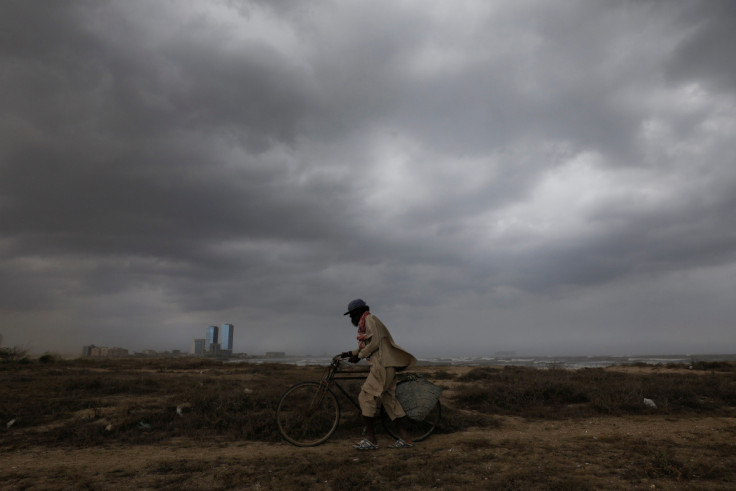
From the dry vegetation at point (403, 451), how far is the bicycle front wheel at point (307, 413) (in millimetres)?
325

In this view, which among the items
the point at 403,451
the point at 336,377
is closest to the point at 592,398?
the point at 403,451

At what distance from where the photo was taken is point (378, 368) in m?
6.75

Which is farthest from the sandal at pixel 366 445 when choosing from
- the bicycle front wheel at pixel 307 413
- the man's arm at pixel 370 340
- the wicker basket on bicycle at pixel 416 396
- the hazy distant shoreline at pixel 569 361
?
the hazy distant shoreline at pixel 569 361

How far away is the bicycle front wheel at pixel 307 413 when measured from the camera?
7035 mm

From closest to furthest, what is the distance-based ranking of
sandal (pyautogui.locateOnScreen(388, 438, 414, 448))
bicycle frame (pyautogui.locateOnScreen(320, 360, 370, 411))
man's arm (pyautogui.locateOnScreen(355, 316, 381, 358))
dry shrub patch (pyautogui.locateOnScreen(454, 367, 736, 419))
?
1. sandal (pyautogui.locateOnScreen(388, 438, 414, 448))
2. man's arm (pyautogui.locateOnScreen(355, 316, 381, 358))
3. bicycle frame (pyautogui.locateOnScreen(320, 360, 370, 411))
4. dry shrub patch (pyautogui.locateOnScreen(454, 367, 736, 419))

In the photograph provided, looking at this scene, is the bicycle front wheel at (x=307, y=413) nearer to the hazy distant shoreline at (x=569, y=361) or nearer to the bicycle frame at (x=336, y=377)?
the bicycle frame at (x=336, y=377)

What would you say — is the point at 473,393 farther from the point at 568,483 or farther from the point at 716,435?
the point at 568,483

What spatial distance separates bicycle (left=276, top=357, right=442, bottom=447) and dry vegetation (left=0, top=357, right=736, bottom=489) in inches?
12.5

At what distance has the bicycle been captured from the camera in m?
7.05

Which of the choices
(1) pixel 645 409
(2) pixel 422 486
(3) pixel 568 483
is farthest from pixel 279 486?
(1) pixel 645 409

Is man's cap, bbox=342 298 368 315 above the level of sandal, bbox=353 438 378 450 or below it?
above

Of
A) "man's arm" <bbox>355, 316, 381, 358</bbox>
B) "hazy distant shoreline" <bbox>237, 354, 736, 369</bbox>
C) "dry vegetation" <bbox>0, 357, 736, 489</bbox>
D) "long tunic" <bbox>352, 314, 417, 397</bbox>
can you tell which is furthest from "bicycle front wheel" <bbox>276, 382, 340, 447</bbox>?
"hazy distant shoreline" <bbox>237, 354, 736, 369</bbox>

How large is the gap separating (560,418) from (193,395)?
9293 mm

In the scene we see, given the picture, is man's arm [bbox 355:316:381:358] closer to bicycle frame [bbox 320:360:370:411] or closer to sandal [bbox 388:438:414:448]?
bicycle frame [bbox 320:360:370:411]
